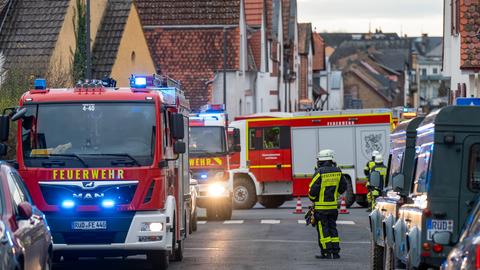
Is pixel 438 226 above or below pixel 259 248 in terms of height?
above

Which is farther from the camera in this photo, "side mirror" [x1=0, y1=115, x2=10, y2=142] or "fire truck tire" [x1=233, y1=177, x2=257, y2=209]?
"fire truck tire" [x1=233, y1=177, x2=257, y2=209]

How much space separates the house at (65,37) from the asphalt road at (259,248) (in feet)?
22.7

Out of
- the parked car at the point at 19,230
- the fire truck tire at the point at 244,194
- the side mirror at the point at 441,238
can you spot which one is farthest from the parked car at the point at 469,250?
the fire truck tire at the point at 244,194

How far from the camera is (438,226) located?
1220 cm

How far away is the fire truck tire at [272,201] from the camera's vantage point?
1651 inches

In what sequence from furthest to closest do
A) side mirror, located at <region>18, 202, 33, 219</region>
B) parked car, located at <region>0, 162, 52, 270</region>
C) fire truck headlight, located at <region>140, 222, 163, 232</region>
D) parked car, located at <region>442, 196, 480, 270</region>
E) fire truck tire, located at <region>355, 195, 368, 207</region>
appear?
fire truck tire, located at <region>355, 195, 368, 207</region>
fire truck headlight, located at <region>140, 222, 163, 232</region>
side mirror, located at <region>18, 202, 33, 219</region>
parked car, located at <region>0, 162, 52, 270</region>
parked car, located at <region>442, 196, 480, 270</region>

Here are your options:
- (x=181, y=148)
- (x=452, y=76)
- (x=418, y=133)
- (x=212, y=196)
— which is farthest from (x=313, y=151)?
(x=418, y=133)

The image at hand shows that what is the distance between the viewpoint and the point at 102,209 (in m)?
17.5

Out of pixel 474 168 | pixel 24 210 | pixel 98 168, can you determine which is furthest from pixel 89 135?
pixel 474 168

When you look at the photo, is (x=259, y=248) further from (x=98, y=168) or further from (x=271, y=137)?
(x=271, y=137)

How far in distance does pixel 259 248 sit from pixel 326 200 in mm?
2322

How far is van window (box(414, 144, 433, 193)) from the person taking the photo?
12739 mm

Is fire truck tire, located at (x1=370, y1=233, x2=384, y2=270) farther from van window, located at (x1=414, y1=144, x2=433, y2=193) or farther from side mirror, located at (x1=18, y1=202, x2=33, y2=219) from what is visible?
side mirror, located at (x1=18, y1=202, x2=33, y2=219)

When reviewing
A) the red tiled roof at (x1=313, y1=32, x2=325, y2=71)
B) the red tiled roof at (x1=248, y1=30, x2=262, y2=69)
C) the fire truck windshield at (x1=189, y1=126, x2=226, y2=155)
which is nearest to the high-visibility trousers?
the fire truck windshield at (x1=189, y1=126, x2=226, y2=155)
